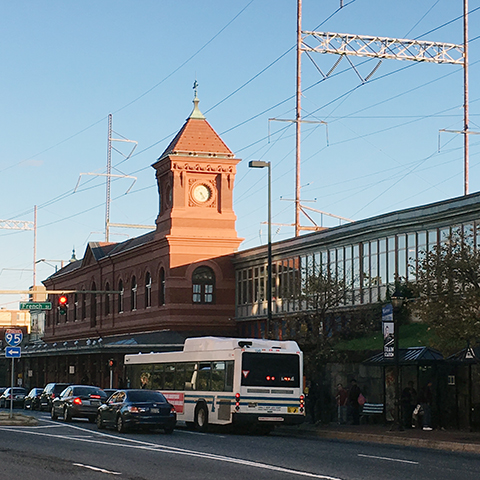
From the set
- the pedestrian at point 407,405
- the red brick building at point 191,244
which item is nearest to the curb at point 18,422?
the pedestrian at point 407,405

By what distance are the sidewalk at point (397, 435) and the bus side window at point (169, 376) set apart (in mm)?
4296

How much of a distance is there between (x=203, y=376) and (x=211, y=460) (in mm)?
14285

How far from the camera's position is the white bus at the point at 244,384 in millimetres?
31469

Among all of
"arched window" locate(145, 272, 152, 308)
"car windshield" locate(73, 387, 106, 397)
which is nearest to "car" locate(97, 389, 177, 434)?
"car windshield" locate(73, 387, 106, 397)

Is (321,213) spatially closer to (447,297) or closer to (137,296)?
(137,296)

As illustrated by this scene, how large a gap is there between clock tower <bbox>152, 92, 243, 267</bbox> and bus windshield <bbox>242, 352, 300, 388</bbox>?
29798 mm

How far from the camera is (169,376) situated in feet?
121

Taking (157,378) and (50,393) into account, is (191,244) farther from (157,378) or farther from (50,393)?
(157,378)

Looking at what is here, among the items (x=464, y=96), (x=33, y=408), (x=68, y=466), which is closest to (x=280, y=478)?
(x=68, y=466)

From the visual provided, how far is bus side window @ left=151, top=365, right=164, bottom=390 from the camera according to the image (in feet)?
124

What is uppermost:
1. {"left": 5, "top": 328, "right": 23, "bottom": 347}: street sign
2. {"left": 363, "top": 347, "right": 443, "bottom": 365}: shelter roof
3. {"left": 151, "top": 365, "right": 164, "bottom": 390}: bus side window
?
{"left": 5, "top": 328, "right": 23, "bottom": 347}: street sign

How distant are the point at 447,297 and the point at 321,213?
39816 millimetres

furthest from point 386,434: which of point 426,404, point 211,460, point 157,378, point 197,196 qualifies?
point 197,196

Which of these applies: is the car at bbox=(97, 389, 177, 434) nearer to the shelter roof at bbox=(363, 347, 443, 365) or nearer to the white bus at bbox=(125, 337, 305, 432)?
the white bus at bbox=(125, 337, 305, 432)
